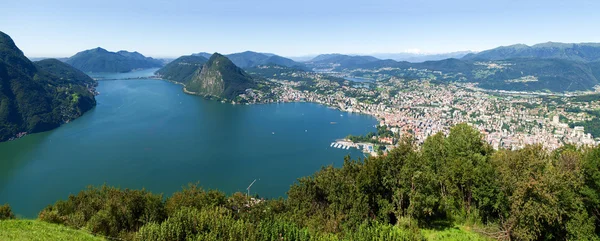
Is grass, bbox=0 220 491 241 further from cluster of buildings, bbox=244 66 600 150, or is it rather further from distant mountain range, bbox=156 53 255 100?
distant mountain range, bbox=156 53 255 100

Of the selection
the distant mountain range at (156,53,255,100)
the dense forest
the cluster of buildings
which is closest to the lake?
the cluster of buildings

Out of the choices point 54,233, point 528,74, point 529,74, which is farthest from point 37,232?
point 529,74

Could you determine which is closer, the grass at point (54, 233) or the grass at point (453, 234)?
the grass at point (54, 233)

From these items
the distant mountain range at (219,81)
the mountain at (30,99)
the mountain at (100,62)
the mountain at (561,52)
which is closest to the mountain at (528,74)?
the mountain at (561,52)

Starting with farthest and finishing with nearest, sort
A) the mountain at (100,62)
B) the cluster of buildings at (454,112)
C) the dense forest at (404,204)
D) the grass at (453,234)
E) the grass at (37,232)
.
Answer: the mountain at (100,62)
the cluster of buildings at (454,112)
the grass at (453,234)
the grass at (37,232)
the dense forest at (404,204)

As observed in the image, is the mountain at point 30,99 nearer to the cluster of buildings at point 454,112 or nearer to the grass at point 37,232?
the grass at point 37,232

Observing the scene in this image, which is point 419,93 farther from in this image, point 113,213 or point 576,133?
point 113,213
